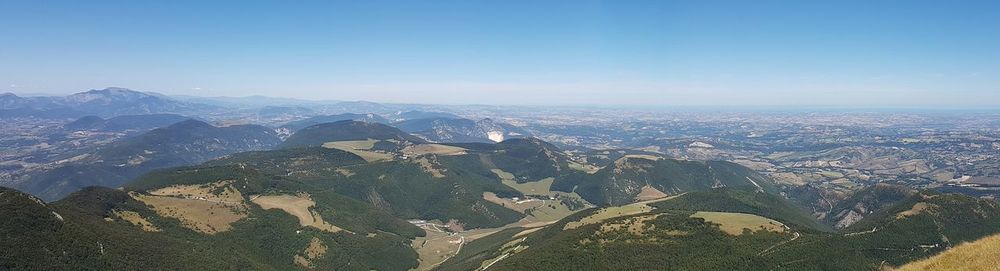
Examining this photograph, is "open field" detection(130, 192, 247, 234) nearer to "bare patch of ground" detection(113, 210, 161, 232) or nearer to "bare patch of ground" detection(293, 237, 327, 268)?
"bare patch of ground" detection(113, 210, 161, 232)

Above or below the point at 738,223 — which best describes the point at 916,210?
above

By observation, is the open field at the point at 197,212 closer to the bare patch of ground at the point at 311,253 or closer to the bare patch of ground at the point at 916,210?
the bare patch of ground at the point at 311,253

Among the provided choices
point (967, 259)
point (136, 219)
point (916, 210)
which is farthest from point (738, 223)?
point (136, 219)

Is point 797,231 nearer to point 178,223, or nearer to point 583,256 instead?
point 583,256

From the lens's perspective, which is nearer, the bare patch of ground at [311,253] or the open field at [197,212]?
the open field at [197,212]

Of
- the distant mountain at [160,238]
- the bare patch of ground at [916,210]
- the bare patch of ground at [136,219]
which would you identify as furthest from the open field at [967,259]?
the bare patch of ground at [136,219]

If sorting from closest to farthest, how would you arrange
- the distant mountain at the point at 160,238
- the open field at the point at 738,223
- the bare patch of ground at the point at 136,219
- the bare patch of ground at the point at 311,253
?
the distant mountain at the point at 160,238
the open field at the point at 738,223
the bare patch of ground at the point at 136,219
the bare patch of ground at the point at 311,253

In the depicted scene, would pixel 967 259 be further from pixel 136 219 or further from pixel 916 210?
pixel 136 219
